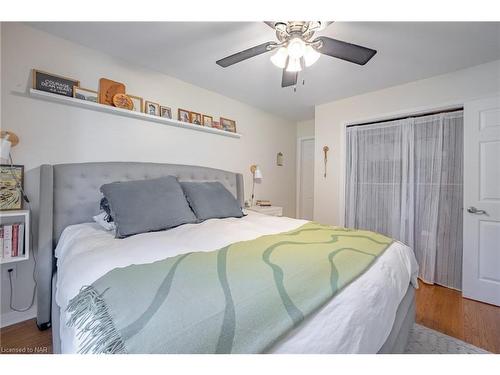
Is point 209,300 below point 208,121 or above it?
below

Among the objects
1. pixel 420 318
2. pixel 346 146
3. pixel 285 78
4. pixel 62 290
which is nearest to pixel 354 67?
pixel 285 78

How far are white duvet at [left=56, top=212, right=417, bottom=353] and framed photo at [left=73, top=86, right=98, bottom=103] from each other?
112 cm

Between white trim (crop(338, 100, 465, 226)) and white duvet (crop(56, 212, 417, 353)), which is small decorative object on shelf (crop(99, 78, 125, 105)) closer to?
white duvet (crop(56, 212, 417, 353))

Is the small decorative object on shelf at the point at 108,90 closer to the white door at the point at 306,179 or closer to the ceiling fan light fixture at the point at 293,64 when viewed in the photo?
the ceiling fan light fixture at the point at 293,64

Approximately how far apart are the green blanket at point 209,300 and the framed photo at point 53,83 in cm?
177

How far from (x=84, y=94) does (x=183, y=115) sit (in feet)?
3.14

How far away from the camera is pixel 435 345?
1521 millimetres

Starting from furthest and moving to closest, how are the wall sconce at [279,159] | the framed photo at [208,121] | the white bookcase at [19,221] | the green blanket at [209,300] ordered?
the wall sconce at [279,159]
the framed photo at [208,121]
the white bookcase at [19,221]
the green blanket at [209,300]

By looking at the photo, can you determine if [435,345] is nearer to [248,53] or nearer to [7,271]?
[248,53]

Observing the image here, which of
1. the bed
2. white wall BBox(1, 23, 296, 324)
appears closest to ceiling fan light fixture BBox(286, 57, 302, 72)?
the bed

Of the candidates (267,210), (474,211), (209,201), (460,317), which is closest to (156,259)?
(209,201)

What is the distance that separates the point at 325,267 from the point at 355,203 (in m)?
2.46

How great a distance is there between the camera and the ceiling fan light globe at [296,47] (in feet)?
4.47

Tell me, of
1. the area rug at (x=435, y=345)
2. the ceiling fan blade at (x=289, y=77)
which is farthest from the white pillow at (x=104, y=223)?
the area rug at (x=435, y=345)
